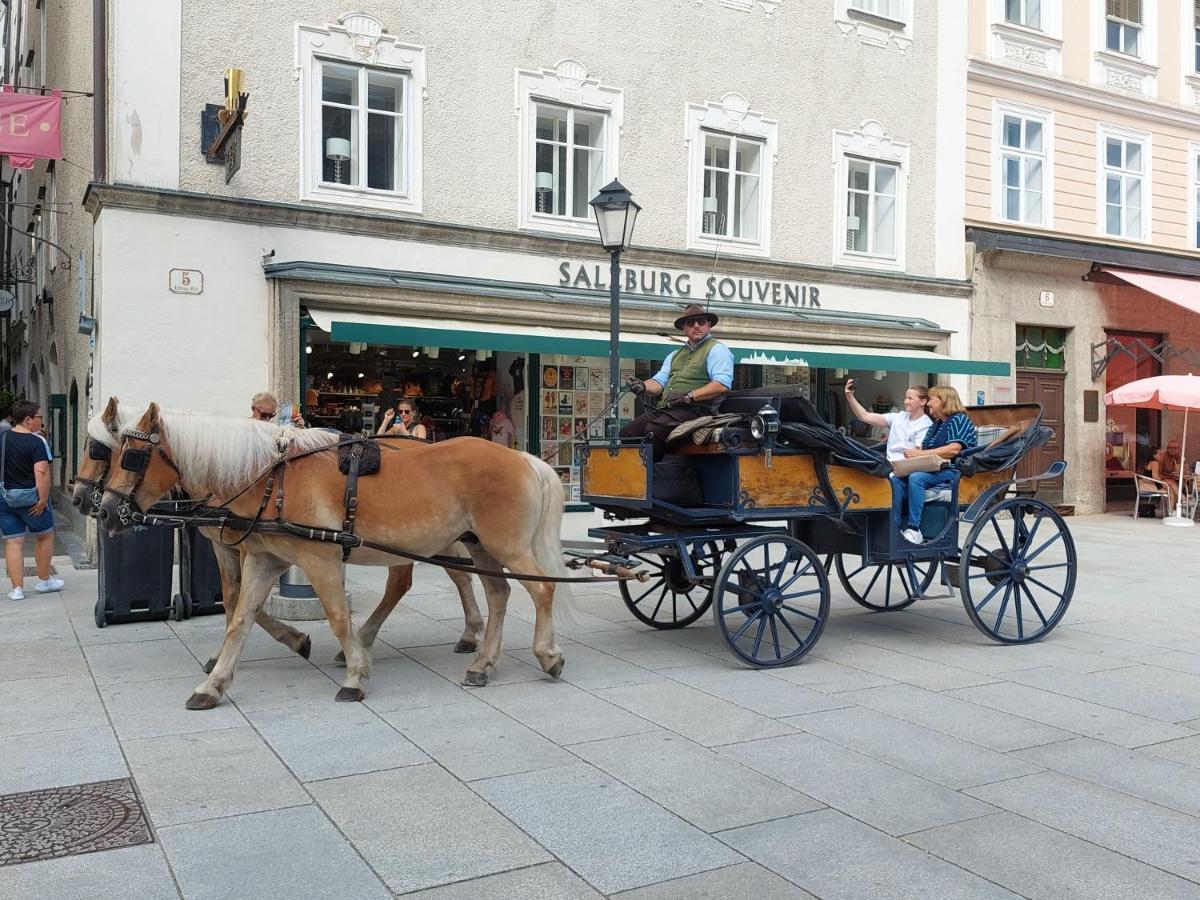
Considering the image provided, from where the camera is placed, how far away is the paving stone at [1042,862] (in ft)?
11.6

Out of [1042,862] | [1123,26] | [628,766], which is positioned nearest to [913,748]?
[1042,862]

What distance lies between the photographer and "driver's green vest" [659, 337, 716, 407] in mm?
7031

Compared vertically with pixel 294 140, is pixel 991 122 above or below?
above

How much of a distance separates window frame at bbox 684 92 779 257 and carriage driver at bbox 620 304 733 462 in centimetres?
775

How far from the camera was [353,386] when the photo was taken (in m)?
13.2

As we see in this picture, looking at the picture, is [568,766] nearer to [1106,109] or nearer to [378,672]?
[378,672]

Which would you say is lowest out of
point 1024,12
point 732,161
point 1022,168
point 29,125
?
point 29,125

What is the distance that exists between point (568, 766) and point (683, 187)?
11.1 m

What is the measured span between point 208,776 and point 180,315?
25.4 feet

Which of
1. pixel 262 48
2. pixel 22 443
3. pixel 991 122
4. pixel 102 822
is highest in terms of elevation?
pixel 991 122

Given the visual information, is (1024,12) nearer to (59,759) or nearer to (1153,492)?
(1153,492)

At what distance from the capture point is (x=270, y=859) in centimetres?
372

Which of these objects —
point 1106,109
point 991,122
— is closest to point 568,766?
point 991,122

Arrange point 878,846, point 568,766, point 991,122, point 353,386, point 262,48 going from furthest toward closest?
1. point 991,122
2. point 353,386
3. point 262,48
4. point 568,766
5. point 878,846
